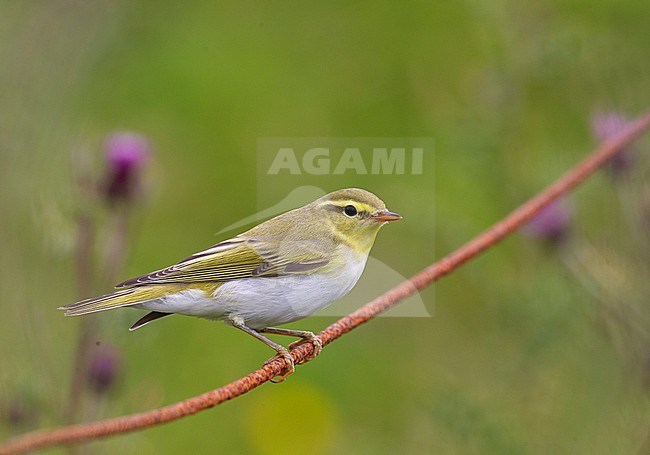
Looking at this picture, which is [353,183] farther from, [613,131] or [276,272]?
[276,272]

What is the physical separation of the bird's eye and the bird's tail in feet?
1.17

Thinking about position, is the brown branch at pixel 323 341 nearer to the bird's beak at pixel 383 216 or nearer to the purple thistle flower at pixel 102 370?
the bird's beak at pixel 383 216

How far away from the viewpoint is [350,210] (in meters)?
1.60

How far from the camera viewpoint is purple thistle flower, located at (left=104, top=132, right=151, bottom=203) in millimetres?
2730

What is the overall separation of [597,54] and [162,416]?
9.08ft

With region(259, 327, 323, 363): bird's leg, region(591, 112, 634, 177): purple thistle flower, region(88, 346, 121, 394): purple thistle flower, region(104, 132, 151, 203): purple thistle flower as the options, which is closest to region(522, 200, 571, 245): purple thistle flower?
region(591, 112, 634, 177): purple thistle flower

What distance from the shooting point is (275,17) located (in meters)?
5.88

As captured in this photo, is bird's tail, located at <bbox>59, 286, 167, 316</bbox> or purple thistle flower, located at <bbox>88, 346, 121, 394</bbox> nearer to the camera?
bird's tail, located at <bbox>59, 286, 167, 316</bbox>

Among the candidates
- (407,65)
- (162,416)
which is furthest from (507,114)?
(162,416)

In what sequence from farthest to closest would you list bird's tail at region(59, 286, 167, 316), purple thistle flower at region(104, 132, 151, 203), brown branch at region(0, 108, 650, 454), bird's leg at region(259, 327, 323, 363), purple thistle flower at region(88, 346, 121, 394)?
1. purple thistle flower at region(88, 346, 121, 394)
2. purple thistle flower at region(104, 132, 151, 203)
3. bird's leg at region(259, 327, 323, 363)
4. bird's tail at region(59, 286, 167, 316)
5. brown branch at region(0, 108, 650, 454)

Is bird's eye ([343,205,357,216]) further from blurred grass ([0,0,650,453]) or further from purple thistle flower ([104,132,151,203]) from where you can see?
purple thistle flower ([104,132,151,203])

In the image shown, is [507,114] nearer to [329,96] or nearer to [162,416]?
[329,96]

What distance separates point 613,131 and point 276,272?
1462 mm

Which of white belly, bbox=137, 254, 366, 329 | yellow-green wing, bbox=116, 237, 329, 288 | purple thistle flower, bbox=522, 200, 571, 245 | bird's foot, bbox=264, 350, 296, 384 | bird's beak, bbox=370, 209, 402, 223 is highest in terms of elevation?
bird's beak, bbox=370, 209, 402, 223
